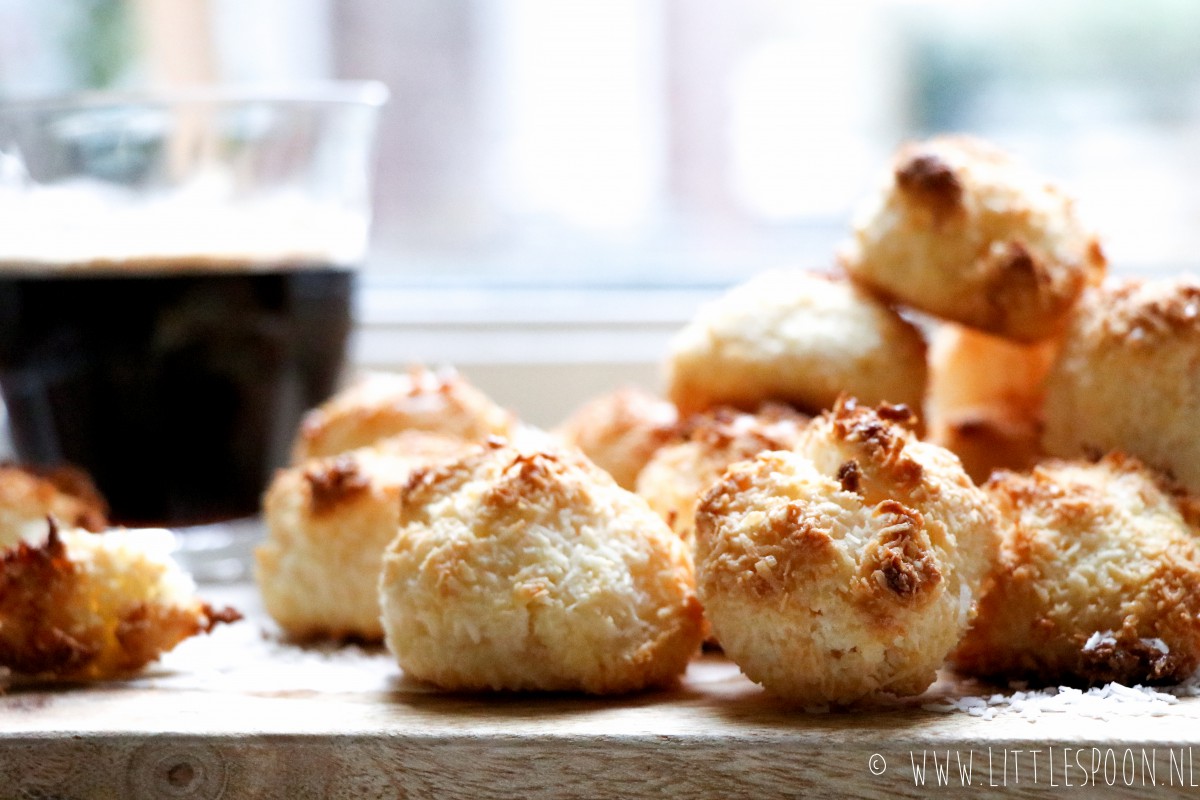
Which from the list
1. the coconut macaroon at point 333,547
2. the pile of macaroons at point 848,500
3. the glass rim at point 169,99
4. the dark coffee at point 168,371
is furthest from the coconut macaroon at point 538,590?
the glass rim at point 169,99

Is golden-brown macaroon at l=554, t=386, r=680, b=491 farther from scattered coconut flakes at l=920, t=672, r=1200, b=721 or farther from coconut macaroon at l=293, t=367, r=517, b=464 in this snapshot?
scattered coconut flakes at l=920, t=672, r=1200, b=721

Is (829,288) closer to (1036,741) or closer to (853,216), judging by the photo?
(853,216)

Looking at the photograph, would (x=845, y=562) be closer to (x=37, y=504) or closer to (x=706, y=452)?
(x=706, y=452)

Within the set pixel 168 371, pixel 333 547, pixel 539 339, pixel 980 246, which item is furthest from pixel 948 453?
pixel 539 339

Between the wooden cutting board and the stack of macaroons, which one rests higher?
the stack of macaroons

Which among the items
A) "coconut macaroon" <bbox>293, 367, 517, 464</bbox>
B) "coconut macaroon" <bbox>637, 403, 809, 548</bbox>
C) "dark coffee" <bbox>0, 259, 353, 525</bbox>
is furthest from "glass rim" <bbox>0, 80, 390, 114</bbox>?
"coconut macaroon" <bbox>637, 403, 809, 548</bbox>

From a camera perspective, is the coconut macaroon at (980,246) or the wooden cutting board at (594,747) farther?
the coconut macaroon at (980,246)


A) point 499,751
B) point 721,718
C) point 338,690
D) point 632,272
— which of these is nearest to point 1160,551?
point 721,718

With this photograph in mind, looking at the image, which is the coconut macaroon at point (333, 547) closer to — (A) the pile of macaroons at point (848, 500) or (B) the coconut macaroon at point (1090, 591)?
(A) the pile of macaroons at point (848, 500)
